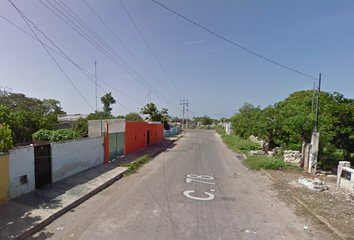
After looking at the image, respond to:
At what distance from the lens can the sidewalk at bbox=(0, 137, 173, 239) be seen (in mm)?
3928

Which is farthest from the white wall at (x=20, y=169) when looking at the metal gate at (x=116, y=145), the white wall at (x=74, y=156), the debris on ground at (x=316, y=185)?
the debris on ground at (x=316, y=185)

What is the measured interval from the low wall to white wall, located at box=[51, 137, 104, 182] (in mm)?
1626

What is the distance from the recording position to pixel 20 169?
5.55 meters

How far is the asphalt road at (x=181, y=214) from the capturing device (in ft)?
12.7

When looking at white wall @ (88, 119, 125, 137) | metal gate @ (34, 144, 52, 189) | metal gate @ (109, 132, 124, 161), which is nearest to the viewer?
metal gate @ (34, 144, 52, 189)

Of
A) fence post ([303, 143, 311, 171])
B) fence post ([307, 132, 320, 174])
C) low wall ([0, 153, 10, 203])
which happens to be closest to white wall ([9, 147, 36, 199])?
low wall ([0, 153, 10, 203])

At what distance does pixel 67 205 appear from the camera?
16.5ft

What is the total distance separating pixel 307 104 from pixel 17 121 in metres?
21.8

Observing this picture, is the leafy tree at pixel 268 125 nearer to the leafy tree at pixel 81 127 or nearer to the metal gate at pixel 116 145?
the metal gate at pixel 116 145

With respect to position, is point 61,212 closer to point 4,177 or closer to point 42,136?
point 4,177

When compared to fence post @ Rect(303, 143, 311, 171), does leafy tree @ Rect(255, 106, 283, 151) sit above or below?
above

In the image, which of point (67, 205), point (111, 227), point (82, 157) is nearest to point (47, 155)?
point (82, 157)

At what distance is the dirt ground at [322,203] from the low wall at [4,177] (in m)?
8.35

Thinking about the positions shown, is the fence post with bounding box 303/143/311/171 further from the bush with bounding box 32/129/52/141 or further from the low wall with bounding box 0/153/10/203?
the bush with bounding box 32/129/52/141
